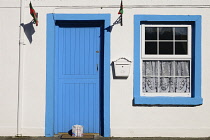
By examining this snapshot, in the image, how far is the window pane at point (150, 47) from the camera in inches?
198

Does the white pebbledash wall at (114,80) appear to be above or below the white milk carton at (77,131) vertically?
above

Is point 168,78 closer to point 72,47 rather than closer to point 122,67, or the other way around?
point 122,67

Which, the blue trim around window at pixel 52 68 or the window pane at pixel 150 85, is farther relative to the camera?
the window pane at pixel 150 85

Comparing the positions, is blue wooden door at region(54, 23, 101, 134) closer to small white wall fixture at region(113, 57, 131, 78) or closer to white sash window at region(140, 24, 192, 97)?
small white wall fixture at region(113, 57, 131, 78)

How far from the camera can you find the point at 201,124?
4891 millimetres

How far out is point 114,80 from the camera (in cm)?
493

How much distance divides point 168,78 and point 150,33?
1031mm

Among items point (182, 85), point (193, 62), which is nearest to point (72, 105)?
point (182, 85)

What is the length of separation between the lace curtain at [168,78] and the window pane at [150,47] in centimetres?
26
